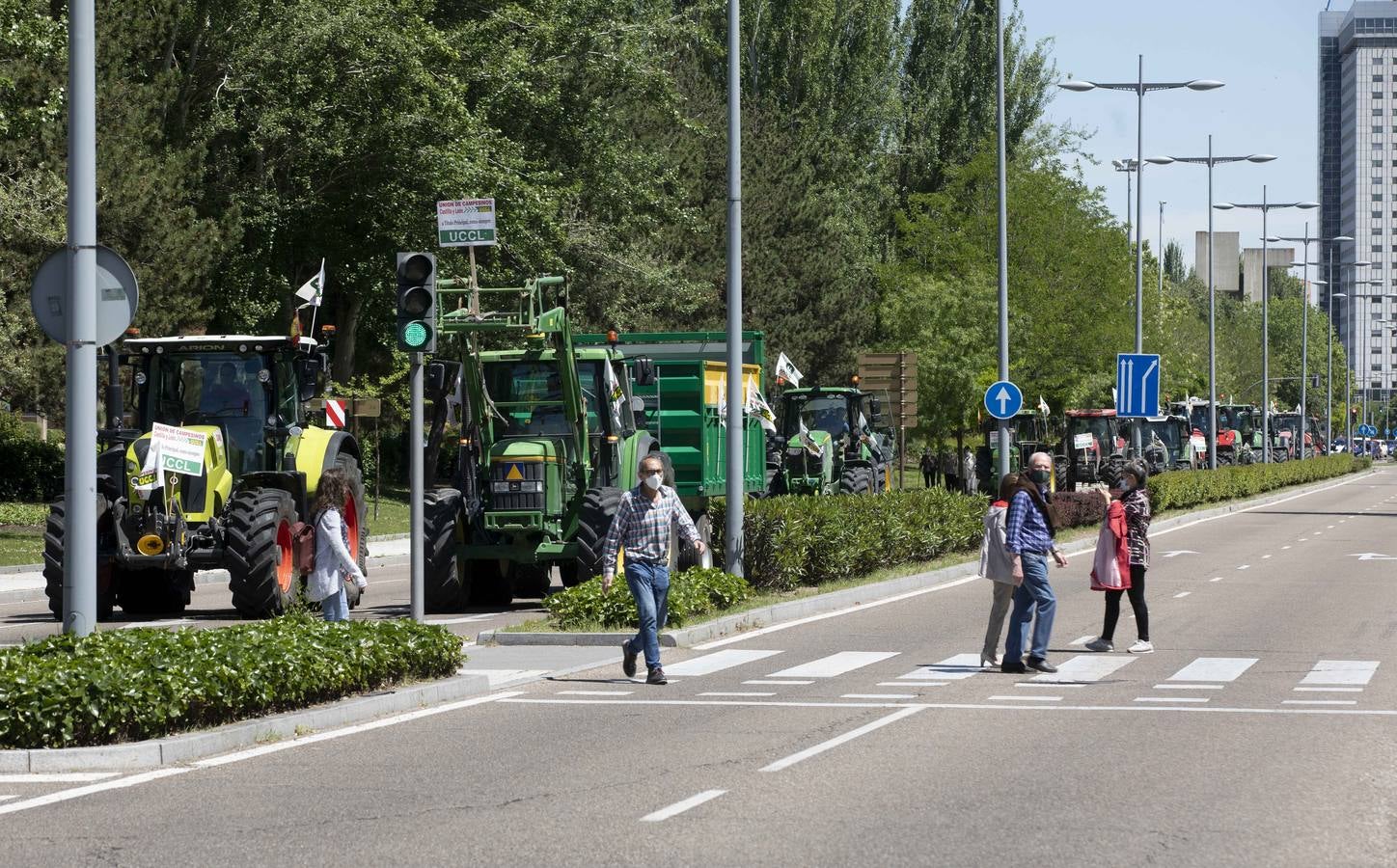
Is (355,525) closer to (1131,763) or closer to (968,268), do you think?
(1131,763)

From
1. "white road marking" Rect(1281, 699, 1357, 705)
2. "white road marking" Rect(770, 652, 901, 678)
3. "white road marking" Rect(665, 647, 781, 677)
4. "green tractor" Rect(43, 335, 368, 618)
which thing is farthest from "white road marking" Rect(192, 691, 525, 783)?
"green tractor" Rect(43, 335, 368, 618)

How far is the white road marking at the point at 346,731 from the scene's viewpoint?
1152 cm

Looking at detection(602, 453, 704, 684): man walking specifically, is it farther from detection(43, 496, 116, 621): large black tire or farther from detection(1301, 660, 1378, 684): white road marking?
detection(43, 496, 116, 621): large black tire

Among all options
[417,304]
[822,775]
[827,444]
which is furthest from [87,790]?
[827,444]

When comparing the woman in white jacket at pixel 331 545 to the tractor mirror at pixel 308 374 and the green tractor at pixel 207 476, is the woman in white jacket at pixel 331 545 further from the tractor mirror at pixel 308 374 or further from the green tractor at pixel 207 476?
the tractor mirror at pixel 308 374

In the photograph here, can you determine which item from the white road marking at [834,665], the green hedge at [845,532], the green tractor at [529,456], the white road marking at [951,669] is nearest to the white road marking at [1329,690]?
the white road marking at [951,669]

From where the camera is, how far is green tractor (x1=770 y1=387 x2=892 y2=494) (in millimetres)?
38656

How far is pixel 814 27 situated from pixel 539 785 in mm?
56551

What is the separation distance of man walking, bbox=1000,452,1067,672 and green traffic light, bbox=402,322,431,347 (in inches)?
197

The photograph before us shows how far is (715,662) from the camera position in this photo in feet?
56.6

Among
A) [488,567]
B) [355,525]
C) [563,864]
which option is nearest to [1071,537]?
[488,567]

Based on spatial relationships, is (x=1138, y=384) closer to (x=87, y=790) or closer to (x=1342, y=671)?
(x=1342, y=671)

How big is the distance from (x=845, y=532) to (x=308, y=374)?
24.1ft

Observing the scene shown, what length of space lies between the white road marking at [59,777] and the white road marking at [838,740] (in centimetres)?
369
